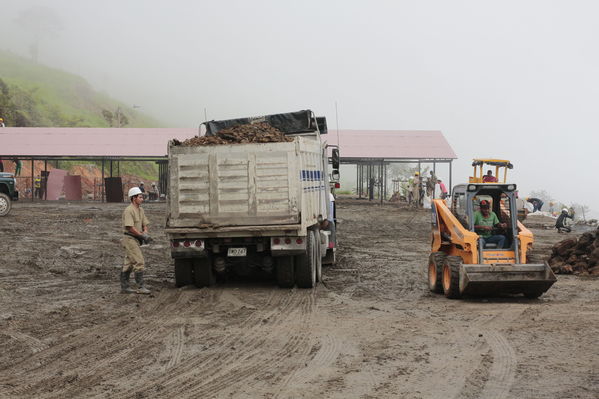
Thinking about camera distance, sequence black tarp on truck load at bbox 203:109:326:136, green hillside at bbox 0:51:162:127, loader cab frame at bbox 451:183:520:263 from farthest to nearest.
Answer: green hillside at bbox 0:51:162:127 < black tarp on truck load at bbox 203:109:326:136 < loader cab frame at bbox 451:183:520:263

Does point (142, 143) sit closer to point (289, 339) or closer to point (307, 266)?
point (307, 266)

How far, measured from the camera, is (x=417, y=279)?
14727 millimetres

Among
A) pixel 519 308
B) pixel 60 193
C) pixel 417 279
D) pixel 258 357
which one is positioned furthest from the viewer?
pixel 60 193

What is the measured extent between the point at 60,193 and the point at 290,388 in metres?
42.2

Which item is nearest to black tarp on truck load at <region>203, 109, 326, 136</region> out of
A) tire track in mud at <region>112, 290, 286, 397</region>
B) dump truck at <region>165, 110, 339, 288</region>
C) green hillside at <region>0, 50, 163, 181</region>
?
dump truck at <region>165, 110, 339, 288</region>

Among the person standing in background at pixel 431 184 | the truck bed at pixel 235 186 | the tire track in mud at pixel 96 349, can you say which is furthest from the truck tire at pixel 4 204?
the person standing in background at pixel 431 184

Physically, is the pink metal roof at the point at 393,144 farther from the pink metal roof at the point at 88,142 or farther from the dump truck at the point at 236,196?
the dump truck at the point at 236,196

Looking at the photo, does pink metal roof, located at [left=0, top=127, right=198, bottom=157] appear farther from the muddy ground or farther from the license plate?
the license plate

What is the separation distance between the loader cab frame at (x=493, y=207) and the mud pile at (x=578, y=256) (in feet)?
13.2

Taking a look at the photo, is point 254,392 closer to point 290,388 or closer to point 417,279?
point 290,388

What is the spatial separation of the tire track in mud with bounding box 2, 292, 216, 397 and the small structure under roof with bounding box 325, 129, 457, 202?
3414cm

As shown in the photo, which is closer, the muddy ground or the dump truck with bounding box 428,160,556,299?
the muddy ground

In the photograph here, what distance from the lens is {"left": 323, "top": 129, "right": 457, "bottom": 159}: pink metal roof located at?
147 ft

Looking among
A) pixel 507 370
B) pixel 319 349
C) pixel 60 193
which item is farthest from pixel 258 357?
pixel 60 193
